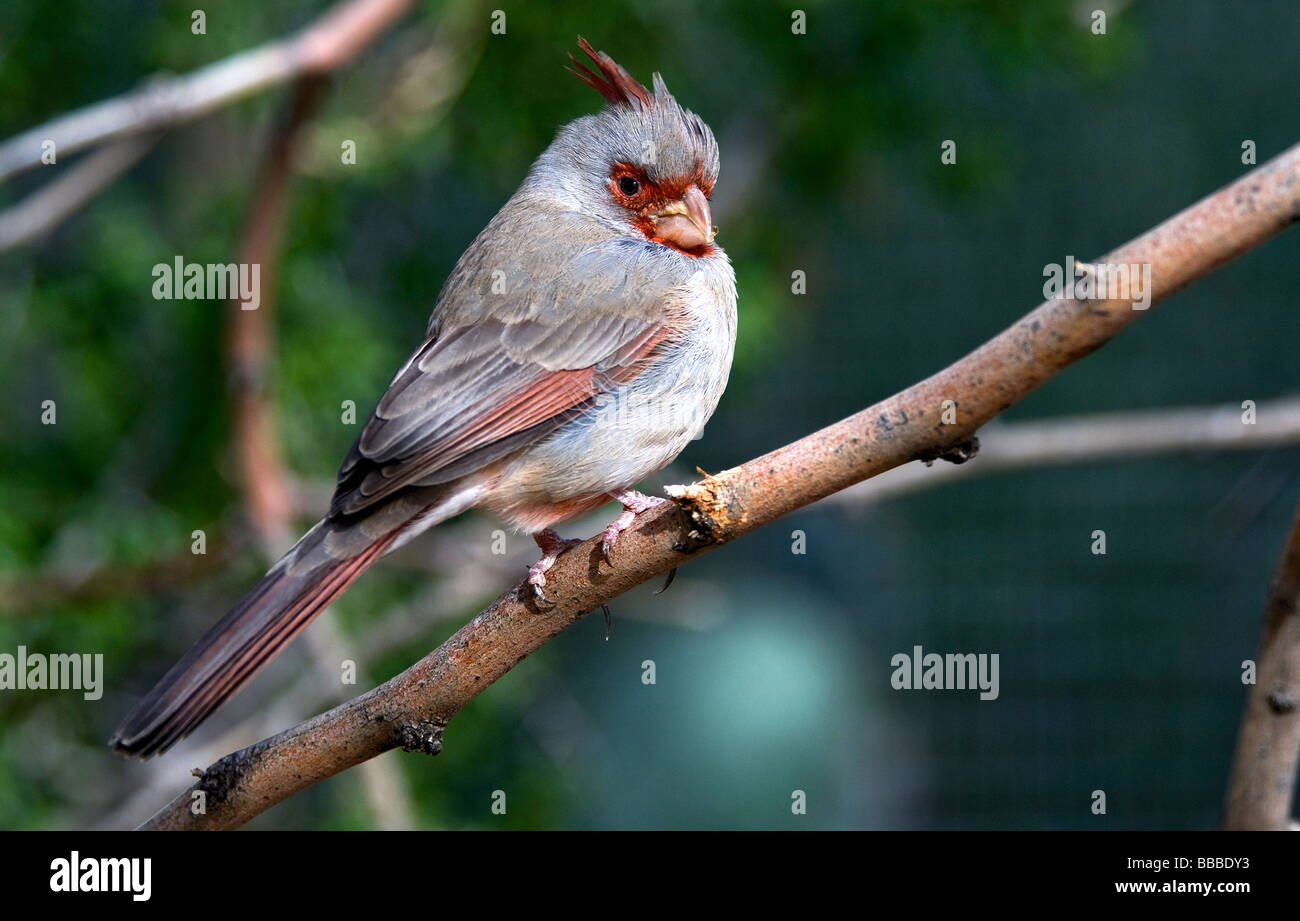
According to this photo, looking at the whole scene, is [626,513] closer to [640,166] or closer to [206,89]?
[640,166]

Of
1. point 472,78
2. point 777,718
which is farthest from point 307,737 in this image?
point 777,718

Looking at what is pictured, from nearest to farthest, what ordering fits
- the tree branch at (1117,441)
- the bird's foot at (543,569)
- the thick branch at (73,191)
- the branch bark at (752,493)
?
1. the branch bark at (752,493)
2. the bird's foot at (543,569)
3. the tree branch at (1117,441)
4. the thick branch at (73,191)

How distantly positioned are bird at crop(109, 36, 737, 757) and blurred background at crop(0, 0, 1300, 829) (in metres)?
1.83

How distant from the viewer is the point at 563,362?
3.01 metres

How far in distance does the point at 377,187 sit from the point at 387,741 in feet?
12.7

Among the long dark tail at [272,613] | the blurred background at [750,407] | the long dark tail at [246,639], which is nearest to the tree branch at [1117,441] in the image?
the blurred background at [750,407]

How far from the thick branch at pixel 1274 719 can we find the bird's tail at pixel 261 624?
1681mm

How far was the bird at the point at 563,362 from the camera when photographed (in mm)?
2787

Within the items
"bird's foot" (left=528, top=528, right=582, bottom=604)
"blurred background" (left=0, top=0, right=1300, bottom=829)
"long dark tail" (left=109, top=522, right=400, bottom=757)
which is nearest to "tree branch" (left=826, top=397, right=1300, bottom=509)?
"blurred background" (left=0, top=0, right=1300, bottom=829)

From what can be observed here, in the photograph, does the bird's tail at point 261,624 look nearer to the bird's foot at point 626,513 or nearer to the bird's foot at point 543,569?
the bird's foot at point 543,569

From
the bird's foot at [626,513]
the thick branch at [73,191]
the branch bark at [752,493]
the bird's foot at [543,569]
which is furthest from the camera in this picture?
the thick branch at [73,191]

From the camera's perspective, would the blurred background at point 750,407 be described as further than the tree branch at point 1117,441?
Yes

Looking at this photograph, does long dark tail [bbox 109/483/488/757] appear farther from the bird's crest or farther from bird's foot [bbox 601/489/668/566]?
the bird's crest

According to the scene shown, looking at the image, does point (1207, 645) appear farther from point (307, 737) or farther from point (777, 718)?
point (307, 737)
